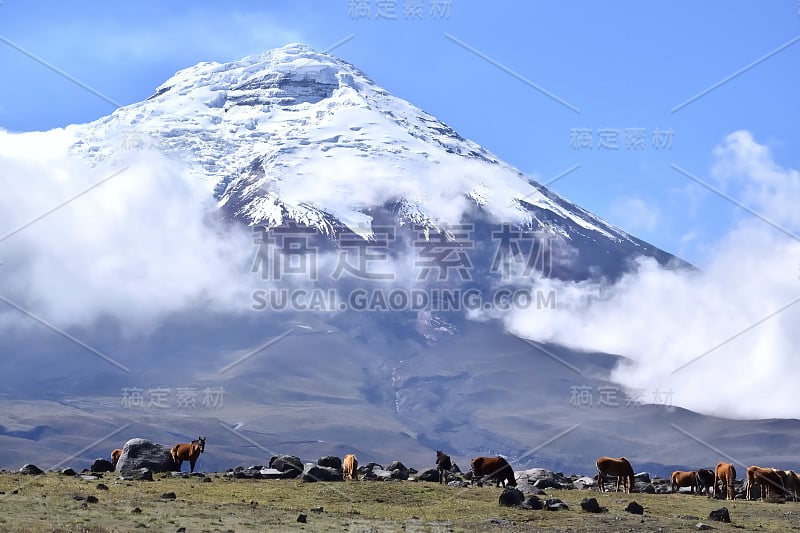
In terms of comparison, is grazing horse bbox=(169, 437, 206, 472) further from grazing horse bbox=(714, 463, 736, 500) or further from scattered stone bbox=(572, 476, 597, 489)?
grazing horse bbox=(714, 463, 736, 500)

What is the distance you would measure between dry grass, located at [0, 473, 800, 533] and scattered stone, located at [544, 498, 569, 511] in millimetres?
459

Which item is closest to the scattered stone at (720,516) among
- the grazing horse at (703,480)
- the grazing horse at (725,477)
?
the grazing horse at (725,477)

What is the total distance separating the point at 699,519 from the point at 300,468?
73.8 ft

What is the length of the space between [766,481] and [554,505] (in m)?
17.3

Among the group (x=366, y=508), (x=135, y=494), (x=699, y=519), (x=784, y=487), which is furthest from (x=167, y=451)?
(x=784, y=487)

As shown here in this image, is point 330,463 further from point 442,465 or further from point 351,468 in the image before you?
point 442,465

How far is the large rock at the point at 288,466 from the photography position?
54.9 metres

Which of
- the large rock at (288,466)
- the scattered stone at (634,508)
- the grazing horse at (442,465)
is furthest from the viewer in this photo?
the grazing horse at (442,465)

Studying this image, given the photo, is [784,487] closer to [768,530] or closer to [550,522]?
[768,530]

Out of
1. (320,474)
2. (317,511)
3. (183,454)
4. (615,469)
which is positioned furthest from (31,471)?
(615,469)

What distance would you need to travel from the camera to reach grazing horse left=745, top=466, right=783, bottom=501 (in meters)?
55.4

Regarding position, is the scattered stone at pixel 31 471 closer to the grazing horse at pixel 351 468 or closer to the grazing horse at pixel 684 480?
the grazing horse at pixel 351 468

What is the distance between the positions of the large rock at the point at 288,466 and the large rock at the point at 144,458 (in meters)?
6.10

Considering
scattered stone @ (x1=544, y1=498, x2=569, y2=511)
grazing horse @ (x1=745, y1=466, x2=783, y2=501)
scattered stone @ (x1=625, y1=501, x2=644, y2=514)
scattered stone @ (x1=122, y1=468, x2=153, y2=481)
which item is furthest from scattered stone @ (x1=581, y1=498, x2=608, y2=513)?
scattered stone @ (x1=122, y1=468, x2=153, y2=481)
